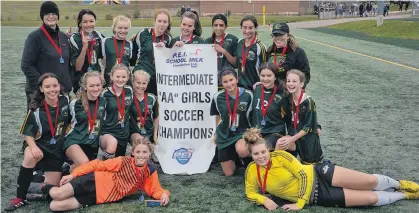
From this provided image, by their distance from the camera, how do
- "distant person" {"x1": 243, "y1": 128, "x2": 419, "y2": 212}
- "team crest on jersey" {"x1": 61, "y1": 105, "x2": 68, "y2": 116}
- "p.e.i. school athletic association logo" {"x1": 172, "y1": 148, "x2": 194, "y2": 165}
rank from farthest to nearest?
"p.e.i. school athletic association logo" {"x1": 172, "y1": 148, "x2": 194, "y2": 165} → "team crest on jersey" {"x1": 61, "y1": 105, "x2": 68, "y2": 116} → "distant person" {"x1": 243, "y1": 128, "x2": 419, "y2": 212}

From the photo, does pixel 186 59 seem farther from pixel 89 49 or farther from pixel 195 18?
pixel 89 49

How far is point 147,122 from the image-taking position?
5.60 m

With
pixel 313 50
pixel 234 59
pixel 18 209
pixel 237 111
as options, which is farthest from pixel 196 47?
pixel 313 50

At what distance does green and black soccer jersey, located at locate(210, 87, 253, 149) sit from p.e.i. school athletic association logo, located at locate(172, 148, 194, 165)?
407 millimetres

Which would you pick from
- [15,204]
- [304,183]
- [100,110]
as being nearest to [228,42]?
[100,110]

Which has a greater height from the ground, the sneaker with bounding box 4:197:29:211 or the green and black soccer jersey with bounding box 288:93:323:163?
the green and black soccer jersey with bounding box 288:93:323:163

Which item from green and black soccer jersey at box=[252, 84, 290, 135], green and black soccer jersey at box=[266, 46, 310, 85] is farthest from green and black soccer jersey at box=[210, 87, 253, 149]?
green and black soccer jersey at box=[266, 46, 310, 85]

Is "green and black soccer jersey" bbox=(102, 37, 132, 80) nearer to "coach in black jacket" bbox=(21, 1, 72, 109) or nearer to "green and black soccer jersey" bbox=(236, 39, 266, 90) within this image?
"coach in black jacket" bbox=(21, 1, 72, 109)

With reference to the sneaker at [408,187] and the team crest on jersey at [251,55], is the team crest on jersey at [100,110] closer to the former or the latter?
the team crest on jersey at [251,55]

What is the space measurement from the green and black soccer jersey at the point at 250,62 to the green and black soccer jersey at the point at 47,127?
7.09 ft

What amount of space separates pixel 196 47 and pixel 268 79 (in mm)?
1213

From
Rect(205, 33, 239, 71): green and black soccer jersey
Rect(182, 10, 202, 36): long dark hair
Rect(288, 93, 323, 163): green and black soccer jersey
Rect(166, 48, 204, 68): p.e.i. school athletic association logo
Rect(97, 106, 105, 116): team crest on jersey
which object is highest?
Rect(182, 10, 202, 36): long dark hair

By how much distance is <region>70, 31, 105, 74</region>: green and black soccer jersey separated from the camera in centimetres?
593

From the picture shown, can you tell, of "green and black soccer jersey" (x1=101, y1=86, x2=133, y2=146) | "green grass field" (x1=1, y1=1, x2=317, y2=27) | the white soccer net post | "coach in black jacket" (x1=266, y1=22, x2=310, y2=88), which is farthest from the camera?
"green grass field" (x1=1, y1=1, x2=317, y2=27)
